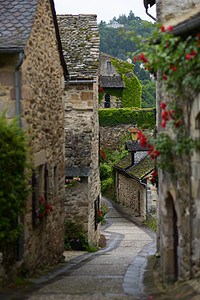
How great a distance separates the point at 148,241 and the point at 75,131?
5173 mm

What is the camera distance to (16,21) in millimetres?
7719

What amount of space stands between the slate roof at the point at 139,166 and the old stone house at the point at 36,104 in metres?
9.48

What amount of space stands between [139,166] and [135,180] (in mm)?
821

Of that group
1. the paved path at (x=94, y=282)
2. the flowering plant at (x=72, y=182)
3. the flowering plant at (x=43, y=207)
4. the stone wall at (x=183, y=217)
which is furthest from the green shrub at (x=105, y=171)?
the stone wall at (x=183, y=217)

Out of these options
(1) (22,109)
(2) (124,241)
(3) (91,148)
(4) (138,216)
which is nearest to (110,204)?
(4) (138,216)

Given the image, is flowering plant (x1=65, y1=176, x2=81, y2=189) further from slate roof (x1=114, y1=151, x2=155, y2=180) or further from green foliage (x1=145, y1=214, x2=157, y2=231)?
green foliage (x1=145, y1=214, x2=157, y2=231)

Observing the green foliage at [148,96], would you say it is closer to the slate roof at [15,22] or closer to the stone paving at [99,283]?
the stone paving at [99,283]

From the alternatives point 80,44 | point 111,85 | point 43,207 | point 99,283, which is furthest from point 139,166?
point 99,283

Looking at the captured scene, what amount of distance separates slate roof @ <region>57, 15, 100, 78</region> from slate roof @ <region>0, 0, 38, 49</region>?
4.81 m

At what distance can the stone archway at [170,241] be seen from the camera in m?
6.86

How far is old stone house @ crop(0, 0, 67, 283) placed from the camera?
712 centimetres

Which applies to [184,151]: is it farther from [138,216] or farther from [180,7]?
[138,216]

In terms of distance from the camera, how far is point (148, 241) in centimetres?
1572

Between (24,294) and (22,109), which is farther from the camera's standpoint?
(22,109)
